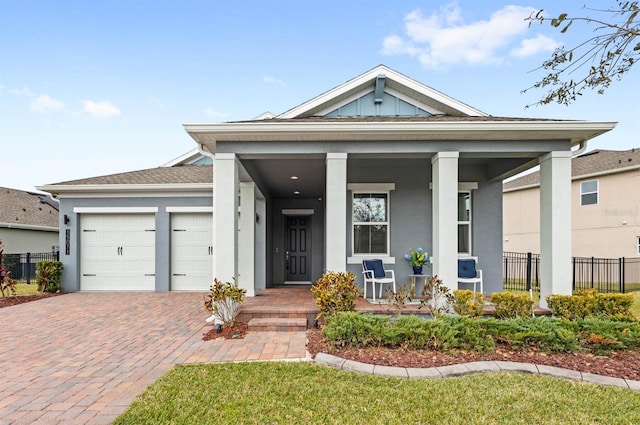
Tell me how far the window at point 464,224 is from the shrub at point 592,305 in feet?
8.26

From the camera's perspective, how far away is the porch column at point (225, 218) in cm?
594

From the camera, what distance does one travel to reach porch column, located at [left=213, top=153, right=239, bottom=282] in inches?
234

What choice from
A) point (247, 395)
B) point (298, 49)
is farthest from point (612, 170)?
point (247, 395)

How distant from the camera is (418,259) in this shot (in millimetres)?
7281

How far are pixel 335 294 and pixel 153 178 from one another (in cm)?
776

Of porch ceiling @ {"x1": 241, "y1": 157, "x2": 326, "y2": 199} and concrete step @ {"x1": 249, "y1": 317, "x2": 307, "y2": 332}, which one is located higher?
porch ceiling @ {"x1": 241, "y1": 157, "x2": 326, "y2": 199}

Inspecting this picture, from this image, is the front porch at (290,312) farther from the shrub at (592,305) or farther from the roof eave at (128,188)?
the roof eave at (128,188)

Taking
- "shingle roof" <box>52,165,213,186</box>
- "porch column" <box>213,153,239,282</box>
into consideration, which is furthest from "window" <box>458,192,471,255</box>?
"shingle roof" <box>52,165,213,186</box>

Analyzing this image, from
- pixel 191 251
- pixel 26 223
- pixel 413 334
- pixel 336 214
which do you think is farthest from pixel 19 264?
pixel 413 334

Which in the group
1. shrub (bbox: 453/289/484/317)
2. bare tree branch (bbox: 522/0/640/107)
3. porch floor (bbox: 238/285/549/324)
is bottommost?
porch floor (bbox: 238/285/549/324)

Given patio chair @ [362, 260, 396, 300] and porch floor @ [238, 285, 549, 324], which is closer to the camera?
porch floor @ [238, 285, 549, 324]

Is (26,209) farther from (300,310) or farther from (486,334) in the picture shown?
(486,334)

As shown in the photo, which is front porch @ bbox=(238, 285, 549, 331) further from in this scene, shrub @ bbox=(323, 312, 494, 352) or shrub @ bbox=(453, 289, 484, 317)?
shrub @ bbox=(323, 312, 494, 352)

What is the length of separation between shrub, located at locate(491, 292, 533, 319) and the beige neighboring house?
11763mm
